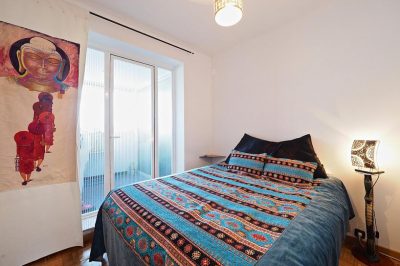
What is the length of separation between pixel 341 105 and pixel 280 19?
1.29 metres

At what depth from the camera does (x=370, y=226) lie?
61.6 inches

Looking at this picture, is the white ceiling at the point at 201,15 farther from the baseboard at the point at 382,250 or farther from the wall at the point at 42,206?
the baseboard at the point at 382,250

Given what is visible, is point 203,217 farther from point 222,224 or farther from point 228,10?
point 228,10

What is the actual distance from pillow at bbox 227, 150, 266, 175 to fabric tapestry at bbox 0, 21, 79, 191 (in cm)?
182

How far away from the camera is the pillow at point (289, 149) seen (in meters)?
1.92

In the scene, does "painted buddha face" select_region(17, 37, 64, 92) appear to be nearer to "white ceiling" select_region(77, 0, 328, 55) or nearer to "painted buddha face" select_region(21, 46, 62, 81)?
"painted buddha face" select_region(21, 46, 62, 81)

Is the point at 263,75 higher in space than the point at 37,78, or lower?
higher

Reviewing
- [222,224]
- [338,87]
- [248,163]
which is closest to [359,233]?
[248,163]

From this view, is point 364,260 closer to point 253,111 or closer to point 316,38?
point 253,111

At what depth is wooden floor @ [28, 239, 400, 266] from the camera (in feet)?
5.16

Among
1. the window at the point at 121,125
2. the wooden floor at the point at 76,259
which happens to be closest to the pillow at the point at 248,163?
the wooden floor at the point at 76,259

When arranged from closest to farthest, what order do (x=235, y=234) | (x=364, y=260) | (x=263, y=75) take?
(x=235, y=234) < (x=364, y=260) < (x=263, y=75)

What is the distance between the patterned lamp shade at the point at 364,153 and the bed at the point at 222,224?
0.29 meters

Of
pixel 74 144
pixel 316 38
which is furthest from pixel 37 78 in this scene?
pixel 316 38
